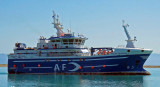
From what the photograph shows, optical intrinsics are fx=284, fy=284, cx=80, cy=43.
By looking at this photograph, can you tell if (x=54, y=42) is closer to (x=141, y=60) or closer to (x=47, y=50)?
(x=47, y=50)

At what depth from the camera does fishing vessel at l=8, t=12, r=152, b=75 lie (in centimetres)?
4419

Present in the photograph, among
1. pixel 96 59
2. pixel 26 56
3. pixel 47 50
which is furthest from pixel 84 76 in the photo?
pixel 26 56

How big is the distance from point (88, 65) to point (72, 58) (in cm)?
292

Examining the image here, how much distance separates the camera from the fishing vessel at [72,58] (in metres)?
44.2

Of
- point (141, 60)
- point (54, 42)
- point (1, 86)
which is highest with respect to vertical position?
point (54, 42)

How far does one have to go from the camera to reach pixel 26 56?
49.9 meters

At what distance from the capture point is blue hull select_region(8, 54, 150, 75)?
4416cm


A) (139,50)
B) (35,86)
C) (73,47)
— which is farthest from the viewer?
(73,47)

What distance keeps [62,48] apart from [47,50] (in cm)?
287

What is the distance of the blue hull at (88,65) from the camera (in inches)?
1738

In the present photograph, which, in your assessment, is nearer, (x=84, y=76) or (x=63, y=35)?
(x=84, y=76)

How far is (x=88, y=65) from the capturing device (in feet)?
149

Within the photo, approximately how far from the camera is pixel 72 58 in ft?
152

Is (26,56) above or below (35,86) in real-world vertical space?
above
